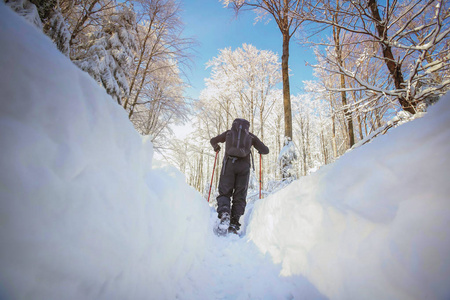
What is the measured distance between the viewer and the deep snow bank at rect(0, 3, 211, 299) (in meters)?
0.45

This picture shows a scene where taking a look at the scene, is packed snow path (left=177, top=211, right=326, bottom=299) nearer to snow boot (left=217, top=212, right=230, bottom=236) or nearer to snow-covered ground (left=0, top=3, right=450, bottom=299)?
snow-covered ground (left=0, top=3, right=450, bottom=299)

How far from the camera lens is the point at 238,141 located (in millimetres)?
2996

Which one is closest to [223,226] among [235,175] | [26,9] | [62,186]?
[235,175]

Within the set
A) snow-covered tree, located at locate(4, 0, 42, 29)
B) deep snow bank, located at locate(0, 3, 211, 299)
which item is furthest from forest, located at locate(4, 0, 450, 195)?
deep snow bank, located at locate(0, 3, 211, 299)

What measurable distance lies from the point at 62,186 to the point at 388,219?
118cm

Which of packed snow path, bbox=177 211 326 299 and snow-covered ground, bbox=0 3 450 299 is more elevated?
snow-covered ground, bbox=0 3 450 299

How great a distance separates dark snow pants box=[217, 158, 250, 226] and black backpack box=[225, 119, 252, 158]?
0.17m

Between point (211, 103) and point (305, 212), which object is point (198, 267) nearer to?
point (305, 212)

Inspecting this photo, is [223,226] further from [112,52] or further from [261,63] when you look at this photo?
[261,63]

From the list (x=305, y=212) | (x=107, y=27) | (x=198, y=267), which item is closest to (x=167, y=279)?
(x=198, y=267)

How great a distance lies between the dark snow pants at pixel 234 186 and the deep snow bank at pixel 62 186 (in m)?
2.11

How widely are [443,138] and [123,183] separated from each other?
1276 millimetres

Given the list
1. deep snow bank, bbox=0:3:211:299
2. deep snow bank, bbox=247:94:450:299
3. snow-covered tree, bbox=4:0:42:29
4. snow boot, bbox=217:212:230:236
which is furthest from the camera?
snow boot, bbox=217:212:230:236

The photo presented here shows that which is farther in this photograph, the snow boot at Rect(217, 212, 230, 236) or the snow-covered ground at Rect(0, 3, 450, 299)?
the snow boot at Rect(217, 212, 230, 236)
